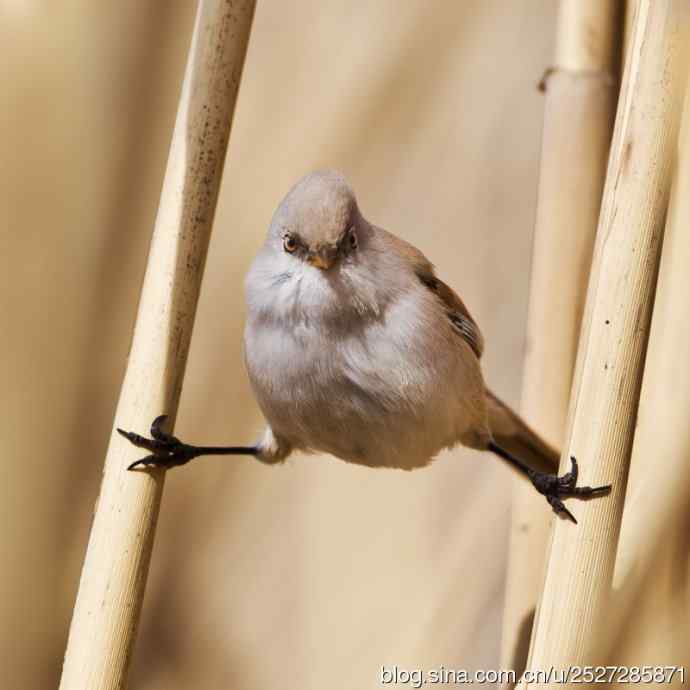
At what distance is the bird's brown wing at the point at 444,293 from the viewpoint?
157cm

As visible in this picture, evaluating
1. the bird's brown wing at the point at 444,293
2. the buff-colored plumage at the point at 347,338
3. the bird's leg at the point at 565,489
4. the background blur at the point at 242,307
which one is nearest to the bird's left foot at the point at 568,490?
the bird's leg at the point at 565,489

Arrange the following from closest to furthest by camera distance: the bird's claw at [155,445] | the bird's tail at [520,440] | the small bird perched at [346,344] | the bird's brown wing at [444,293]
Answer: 1. the bird's claw at [155,445]
2. the small bird perched at [346,344]
3. the bird's brown wing at [444,293]
4. the bird's tail at [520,440]

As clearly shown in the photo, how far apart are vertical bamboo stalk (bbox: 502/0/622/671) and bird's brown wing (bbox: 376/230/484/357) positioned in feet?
0.44

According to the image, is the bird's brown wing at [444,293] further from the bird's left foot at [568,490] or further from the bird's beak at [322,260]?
the bird's left foot at [568,490]

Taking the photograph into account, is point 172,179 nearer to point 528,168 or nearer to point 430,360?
point 430,360

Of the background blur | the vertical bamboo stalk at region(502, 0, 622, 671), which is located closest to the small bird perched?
the vertical bamboo stalk at region(502, 0, 622, 671)

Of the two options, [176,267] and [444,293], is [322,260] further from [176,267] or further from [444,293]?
[444,293]

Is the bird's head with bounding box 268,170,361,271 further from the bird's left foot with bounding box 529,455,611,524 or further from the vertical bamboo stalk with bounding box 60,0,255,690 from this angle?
the bird's left foot with bounding box 529,455,611,524

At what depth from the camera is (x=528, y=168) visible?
6.71 ft

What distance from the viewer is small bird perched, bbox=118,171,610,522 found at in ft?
4.25

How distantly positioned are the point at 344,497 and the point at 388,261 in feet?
2.31

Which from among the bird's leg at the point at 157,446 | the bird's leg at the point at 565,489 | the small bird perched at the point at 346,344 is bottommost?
the bird's leg at the point at 157,446

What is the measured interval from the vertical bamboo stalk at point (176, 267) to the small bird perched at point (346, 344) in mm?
35

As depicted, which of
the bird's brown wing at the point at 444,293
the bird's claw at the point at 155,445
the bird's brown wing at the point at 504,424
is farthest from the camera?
the bird's brown wing at the point at 504,424
